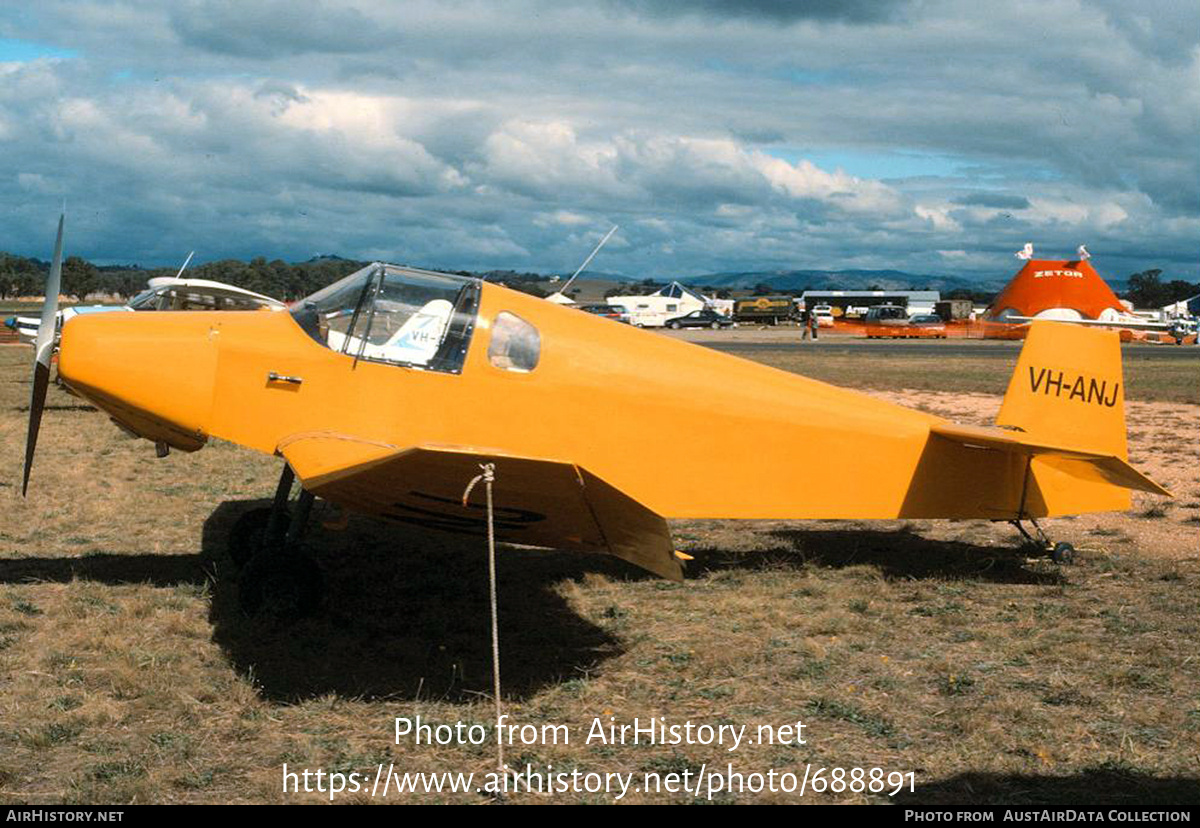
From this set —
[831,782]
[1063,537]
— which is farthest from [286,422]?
[1063,537]

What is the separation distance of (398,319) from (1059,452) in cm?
433

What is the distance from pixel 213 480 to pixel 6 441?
421 cm

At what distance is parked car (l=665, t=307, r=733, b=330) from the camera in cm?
6962

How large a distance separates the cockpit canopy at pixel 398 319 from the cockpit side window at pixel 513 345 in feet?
0.52

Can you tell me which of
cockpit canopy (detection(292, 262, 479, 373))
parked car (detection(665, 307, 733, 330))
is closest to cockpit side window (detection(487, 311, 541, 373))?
cockpit canopy (detection(292, 262, 479, 373))

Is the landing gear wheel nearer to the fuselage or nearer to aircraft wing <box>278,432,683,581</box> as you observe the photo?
the fuselage

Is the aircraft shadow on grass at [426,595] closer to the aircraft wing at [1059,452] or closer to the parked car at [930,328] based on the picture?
the aircraft wing at [1059,452]

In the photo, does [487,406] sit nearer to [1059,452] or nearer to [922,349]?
[1059,452]

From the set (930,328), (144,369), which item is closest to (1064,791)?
(144,369)

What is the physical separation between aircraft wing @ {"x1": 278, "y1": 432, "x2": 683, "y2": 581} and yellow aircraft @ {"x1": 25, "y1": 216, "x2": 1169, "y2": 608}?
0.11ft

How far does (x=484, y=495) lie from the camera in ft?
17.8

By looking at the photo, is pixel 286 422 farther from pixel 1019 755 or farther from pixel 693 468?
pixel 1019 755

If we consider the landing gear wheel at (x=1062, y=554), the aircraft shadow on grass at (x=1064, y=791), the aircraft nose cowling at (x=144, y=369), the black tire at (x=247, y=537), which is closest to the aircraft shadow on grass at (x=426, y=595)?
the black tire at (x=247, y=537)

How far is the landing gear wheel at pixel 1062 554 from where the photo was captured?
26.8 feet
